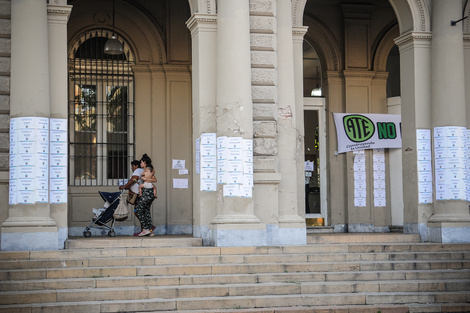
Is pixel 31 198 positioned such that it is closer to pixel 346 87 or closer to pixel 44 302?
pixel 44 302

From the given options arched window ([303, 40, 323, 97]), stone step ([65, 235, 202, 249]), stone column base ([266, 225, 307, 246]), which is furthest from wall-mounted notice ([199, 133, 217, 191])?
arched window ([303, 40, 323, 97])

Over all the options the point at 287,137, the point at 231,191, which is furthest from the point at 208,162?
the point at 287,137

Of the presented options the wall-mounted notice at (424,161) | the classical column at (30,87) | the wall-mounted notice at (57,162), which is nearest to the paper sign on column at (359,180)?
the wall-mounted notice at (424,161)

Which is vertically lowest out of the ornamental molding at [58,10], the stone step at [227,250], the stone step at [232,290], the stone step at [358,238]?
the stone step at [232,290]

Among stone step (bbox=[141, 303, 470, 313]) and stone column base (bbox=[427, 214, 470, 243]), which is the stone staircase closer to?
stone step (bbox=[141, 303, 470, 313])

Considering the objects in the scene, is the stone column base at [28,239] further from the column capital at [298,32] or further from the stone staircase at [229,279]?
the column capital at [298,32]

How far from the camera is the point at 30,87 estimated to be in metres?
13.7

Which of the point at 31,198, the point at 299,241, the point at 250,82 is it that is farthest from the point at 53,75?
the point at 299,241

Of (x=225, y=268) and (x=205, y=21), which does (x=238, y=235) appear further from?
(x=205, y=21)

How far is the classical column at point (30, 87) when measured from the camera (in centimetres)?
1345

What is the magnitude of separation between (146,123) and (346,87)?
18.0ft

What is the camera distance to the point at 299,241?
1495cm

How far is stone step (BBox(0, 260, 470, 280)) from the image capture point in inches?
478

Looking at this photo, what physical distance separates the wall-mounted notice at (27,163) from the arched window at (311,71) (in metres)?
8.68
